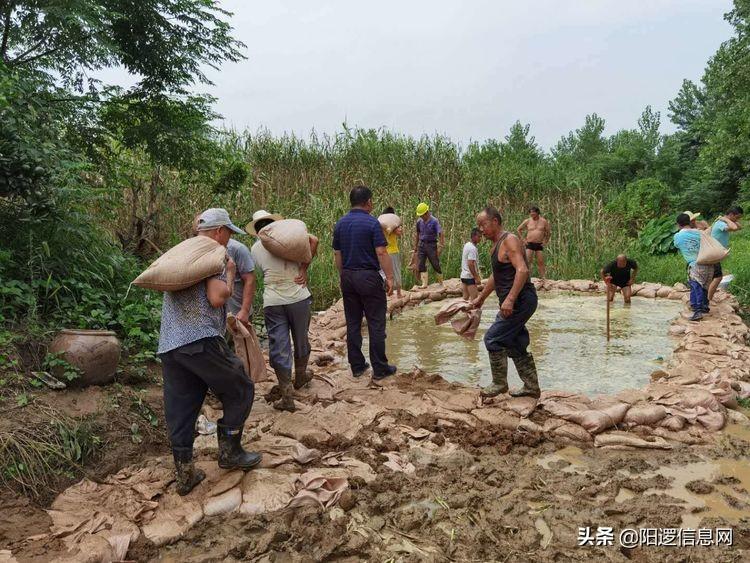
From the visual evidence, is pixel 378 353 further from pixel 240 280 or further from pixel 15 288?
pixel 15 288

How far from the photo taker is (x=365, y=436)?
405 centimetres

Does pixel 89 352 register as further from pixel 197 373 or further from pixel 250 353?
pixel 197 373

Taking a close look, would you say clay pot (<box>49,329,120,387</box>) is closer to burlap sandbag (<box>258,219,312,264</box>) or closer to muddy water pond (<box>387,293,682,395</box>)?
burlap sandbag (<box>258,219,312,264</box>)

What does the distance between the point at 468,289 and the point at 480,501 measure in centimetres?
573

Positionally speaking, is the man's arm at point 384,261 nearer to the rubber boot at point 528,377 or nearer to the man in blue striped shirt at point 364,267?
the man in blue striped shirt at point 364,267

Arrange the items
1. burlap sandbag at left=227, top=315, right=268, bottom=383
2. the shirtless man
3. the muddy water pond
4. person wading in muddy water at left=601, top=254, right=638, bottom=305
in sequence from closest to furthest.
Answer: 1. burlap sandbag at left=227, top=315, right=268, bottom=383
2. the muddy water pond
3. person wading in muddy water at left=601, top=254, right=638, bottom=305
4. the shirtless man

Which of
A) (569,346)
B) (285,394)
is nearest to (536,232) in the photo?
(569,346)

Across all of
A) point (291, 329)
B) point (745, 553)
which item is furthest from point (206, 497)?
point (745, 553)

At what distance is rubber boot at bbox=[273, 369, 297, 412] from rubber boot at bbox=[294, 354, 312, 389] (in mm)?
326

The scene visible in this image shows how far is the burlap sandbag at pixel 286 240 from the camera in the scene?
456 cm

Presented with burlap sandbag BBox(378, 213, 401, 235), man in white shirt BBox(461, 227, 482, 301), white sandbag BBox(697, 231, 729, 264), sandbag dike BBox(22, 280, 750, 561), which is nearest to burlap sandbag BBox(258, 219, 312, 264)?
sandbag dike BBox(22, 280, 750, 561)

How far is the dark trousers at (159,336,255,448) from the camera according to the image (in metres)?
3.06

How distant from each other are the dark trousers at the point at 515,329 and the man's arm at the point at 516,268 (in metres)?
0.10

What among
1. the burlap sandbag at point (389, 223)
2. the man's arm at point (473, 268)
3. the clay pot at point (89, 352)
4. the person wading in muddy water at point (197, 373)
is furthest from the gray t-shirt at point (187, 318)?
the man's arm at point (473, 268)
